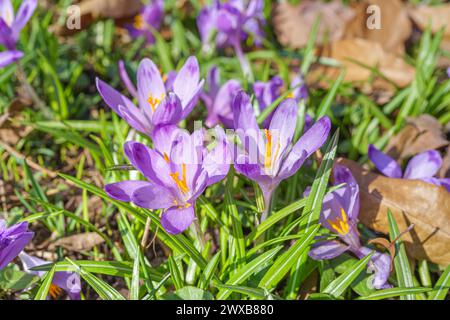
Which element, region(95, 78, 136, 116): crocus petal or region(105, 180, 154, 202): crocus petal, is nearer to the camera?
region(105, 180, 154, 202): crocus petal

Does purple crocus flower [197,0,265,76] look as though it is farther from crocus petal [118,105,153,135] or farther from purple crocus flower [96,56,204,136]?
crocus petal [118,105,153,135]

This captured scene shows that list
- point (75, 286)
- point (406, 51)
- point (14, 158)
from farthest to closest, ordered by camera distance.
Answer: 1. point (406, 51)
2. point (14, 158)
3. point (75, 286)

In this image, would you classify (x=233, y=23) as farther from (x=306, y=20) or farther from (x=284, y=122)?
(x=284, y=122)

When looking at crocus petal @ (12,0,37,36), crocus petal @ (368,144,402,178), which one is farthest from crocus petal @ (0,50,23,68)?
crocus petal @ (368,144,402,178)

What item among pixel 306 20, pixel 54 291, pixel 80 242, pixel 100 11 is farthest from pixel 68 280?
pixel 306 20

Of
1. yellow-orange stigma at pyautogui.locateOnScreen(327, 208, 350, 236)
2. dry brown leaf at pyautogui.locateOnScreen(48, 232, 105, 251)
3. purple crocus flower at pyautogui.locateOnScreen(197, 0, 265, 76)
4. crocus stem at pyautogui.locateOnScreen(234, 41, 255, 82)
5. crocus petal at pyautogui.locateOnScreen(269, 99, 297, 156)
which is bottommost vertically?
dry brown leaf at pyautogui.locateOnScreen(48, 232, 105, 251)
